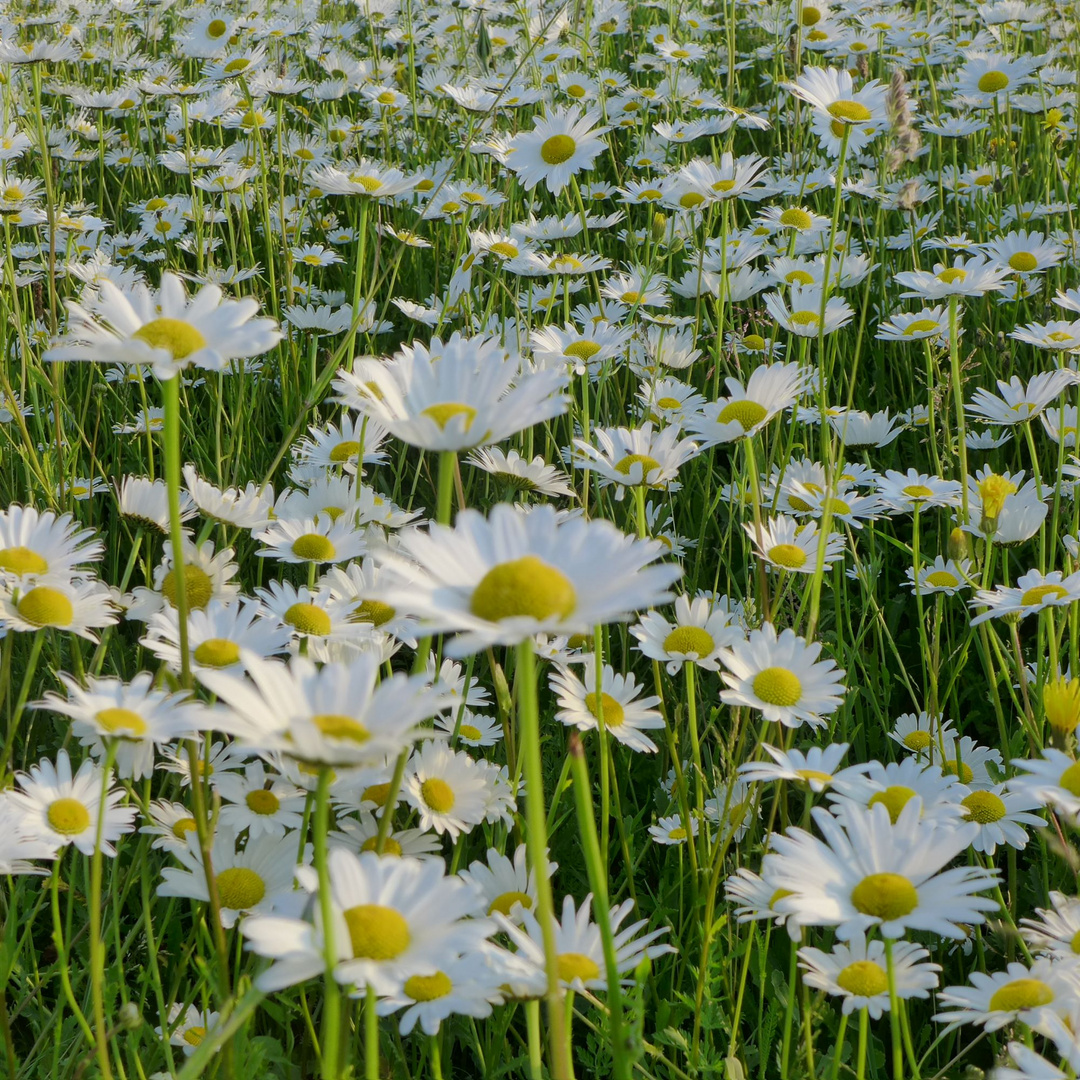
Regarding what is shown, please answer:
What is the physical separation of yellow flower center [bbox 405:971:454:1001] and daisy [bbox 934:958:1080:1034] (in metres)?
0.44

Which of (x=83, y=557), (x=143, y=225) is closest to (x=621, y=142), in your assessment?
(x=143, y=225)

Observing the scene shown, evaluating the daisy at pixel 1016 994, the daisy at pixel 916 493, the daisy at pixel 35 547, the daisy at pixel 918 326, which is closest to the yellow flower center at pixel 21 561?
the daisy at pixel 35 547

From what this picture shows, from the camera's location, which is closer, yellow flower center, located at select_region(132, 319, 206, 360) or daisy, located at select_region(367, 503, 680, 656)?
daisy, located at select_region(367, 503, 680, 656)

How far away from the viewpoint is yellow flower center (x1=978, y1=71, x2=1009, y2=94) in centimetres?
412

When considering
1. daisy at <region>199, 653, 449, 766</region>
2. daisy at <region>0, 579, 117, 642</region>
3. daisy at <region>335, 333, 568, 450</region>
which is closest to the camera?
daisy at <region>199, 653, 449, 766</region>

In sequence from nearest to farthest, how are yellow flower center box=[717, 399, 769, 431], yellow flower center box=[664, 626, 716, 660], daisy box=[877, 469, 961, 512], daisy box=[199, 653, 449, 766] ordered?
daisy box=[199, 653, 449, 766], yellow flower center box=[664, 626, 716, 660], yellow flower center box=[717, 399, 769, 431], daisy box=[877, 469, 961, 512]

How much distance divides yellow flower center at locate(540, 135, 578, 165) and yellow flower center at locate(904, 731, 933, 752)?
167 centimetres

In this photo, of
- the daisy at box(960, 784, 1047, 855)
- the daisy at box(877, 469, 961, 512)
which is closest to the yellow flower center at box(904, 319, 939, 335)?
the daisy at box(877, 469, 961, 512)

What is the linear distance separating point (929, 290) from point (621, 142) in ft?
9.34

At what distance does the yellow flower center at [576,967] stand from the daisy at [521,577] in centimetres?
42

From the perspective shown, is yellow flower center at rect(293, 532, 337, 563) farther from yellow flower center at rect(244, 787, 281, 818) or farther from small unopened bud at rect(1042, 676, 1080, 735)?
small unopened bud at rect(1042, 676, 1080, 735)

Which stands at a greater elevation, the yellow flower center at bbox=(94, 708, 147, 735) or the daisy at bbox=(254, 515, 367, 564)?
the yellow flower center at bbox=(94, 708, 147, 735)

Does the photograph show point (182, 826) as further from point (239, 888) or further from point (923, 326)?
point (923, 326)

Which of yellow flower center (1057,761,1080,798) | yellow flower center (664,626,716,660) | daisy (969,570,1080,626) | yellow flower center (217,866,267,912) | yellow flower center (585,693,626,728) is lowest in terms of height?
yellow flower center (585,693,626,728)
